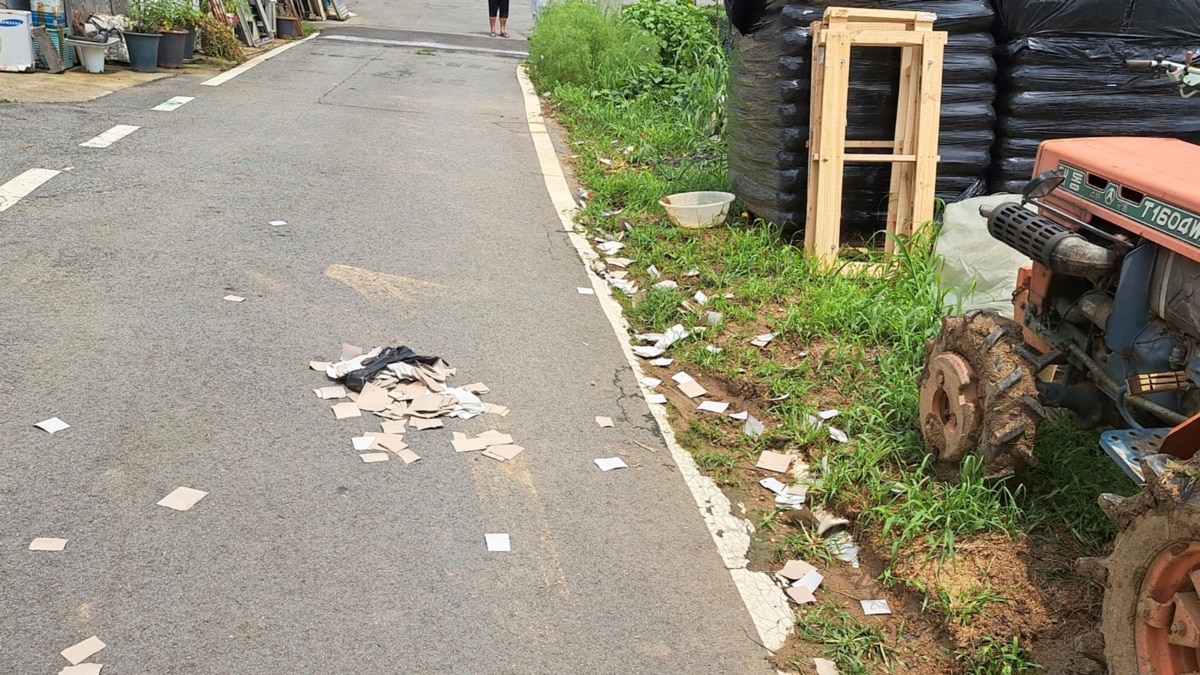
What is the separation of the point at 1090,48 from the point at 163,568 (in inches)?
255

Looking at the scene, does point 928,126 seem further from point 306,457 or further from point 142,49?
point 142,49

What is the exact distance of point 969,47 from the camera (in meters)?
7.18

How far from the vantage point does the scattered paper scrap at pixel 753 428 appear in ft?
16.9

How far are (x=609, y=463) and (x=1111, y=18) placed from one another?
191 inches

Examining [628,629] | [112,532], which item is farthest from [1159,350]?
[112,532]

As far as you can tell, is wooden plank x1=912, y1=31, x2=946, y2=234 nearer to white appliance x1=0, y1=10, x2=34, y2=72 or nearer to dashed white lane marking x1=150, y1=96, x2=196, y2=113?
dashed white lane marking x1=150, y1=96, x2=196, y2=113

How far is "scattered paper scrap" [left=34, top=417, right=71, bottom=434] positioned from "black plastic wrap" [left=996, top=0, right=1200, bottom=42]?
20.5ft

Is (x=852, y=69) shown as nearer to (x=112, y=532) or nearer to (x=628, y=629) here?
(x=628, y=629)

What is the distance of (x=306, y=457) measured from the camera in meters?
4.43

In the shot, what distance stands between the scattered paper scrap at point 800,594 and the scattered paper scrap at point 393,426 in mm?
1864

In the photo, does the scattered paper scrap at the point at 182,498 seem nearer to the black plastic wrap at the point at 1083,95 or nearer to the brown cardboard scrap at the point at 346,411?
the brown cardboard scrap at the point at 346,411

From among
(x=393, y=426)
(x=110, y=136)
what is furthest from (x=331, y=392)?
(x=110, y=136)

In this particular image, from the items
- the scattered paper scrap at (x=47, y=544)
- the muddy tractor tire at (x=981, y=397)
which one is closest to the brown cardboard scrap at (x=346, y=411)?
the scattered paper scrap at (x=47, y=544)

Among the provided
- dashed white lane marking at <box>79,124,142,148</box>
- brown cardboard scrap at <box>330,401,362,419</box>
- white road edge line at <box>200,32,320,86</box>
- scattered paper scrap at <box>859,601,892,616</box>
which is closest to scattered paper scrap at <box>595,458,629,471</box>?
brown cardboard scrap at <box>330,401,362,419</box>
